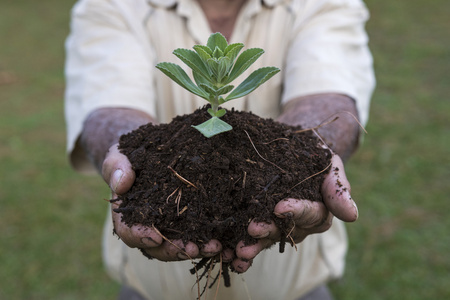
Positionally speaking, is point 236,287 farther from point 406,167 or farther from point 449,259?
point 406,167

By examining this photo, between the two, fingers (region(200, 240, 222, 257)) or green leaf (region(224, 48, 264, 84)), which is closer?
fingers (region(200, 240, 222, 257))

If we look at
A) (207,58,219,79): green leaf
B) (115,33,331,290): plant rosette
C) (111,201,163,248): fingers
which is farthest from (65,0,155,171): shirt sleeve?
(111,201,163,248): fingers

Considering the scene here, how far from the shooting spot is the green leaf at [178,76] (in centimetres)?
145

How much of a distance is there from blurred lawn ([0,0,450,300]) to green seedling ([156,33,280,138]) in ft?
7.75

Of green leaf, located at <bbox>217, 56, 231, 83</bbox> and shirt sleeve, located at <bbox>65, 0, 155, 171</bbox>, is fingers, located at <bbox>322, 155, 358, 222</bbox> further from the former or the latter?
shirt sleeve, located at <bbox>65, 0, 155, 171</bbox>

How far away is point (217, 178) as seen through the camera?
1.39m

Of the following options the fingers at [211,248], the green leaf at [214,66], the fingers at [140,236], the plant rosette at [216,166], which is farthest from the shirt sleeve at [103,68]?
the fingers at [211,248]

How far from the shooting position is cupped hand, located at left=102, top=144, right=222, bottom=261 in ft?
4.38

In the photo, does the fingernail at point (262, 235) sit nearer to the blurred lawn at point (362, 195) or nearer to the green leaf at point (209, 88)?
the green leaf at point (209, 88)

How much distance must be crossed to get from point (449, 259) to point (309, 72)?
2160mm

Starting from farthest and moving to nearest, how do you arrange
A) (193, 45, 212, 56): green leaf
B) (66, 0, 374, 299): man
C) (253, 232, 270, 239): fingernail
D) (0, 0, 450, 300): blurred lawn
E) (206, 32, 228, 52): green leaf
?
(0, 0, 450, 300): blurred lawn, (66, 0, 374, 299): man, (206, 32, 228, 52): green leaf, (193, 45, 212, 56): green leaf, (253, 232, 270, 239): fingernail

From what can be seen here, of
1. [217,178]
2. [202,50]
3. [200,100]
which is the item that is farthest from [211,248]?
[200,100]

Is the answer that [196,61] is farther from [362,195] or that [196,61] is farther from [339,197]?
[362,195]

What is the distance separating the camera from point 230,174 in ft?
4.59
